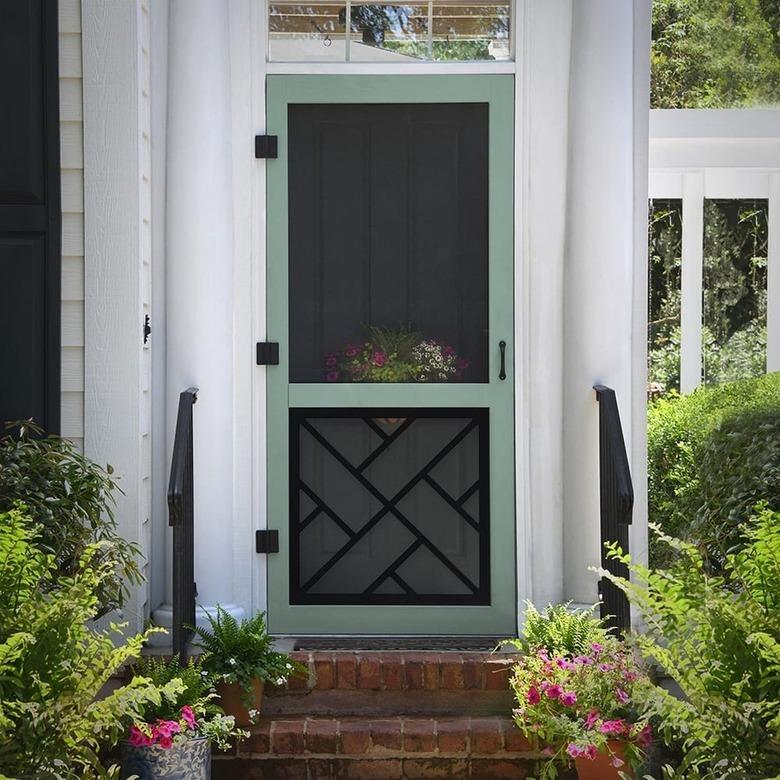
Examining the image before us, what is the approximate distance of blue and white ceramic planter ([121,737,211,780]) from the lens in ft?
12.2

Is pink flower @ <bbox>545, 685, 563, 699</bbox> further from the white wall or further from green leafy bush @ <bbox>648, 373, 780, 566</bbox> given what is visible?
the white wall

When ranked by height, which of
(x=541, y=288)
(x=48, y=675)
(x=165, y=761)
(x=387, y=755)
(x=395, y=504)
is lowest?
(x=387, y=755)

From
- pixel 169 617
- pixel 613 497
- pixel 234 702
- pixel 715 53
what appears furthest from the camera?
pixel 715 53

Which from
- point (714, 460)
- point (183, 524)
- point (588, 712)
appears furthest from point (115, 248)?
point (714, 460)

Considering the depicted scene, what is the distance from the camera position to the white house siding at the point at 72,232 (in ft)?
14.6

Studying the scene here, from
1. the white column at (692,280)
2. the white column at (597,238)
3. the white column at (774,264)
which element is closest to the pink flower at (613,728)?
the white column at (597,238)

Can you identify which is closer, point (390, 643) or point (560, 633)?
point (560, 633)

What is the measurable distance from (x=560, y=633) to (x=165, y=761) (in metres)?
1.31

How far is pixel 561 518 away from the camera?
188 inches

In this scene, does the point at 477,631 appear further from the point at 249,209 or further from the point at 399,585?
the point at 249,209

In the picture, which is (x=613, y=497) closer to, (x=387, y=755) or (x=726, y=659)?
(x=387, y=755)

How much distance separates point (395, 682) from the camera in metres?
4.42

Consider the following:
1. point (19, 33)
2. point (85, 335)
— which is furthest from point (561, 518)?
point (19, 33)

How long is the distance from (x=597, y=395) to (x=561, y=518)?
49 centimetres
